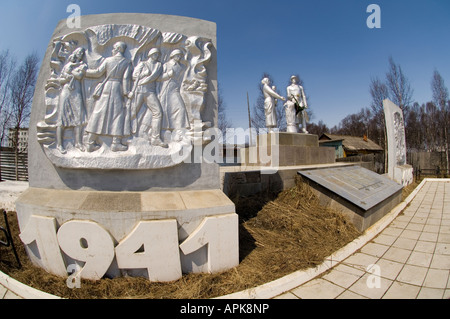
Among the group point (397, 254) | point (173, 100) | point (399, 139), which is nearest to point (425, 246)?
point (397, 254)

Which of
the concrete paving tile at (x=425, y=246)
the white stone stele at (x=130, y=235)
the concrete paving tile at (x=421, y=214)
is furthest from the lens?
the concrete paving tile at (x=421, y=214)

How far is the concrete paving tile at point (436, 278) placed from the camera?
7.95 ft

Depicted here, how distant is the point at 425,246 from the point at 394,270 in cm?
139

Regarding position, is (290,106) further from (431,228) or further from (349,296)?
(349,296)

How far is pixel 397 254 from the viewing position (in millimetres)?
3193

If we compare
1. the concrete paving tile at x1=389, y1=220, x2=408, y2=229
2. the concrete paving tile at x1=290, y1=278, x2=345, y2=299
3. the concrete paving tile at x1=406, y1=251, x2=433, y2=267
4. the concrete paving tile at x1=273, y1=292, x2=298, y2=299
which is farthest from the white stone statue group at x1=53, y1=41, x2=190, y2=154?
the concrete paving tile at x1=389, y1=220, x2=408, y2=229

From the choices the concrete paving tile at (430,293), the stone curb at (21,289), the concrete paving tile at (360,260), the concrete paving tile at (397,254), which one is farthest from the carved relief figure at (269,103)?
the stone curb at (21,289)

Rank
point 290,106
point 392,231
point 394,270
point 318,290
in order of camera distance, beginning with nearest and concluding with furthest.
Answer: point 318,290, point 394,270, point 392,231, point 290,106

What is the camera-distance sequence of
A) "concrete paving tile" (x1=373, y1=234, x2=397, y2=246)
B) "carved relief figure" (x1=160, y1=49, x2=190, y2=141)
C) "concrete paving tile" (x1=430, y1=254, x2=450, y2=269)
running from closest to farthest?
"concrete paving tile" (x1=430, y1=254, x2=450, y2=269) < "carved relief figure" (x1=160, y1=49, x2=190, y2=141) < "concrete paving tile" (x1=373, y1=234, x2=397, y2=246)

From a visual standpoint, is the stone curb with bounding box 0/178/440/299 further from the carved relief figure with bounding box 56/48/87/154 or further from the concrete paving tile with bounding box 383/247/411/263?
the carved relief figure with bounding box 56/48/87/154

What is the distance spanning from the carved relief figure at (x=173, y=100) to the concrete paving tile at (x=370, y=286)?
9.91ft

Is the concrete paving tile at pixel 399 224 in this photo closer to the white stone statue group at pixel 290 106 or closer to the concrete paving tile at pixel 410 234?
the concrete paving tile at pixel 410 234

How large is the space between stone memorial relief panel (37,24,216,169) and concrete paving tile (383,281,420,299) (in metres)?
3.00

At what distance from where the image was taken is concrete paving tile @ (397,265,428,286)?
2.50 metres
